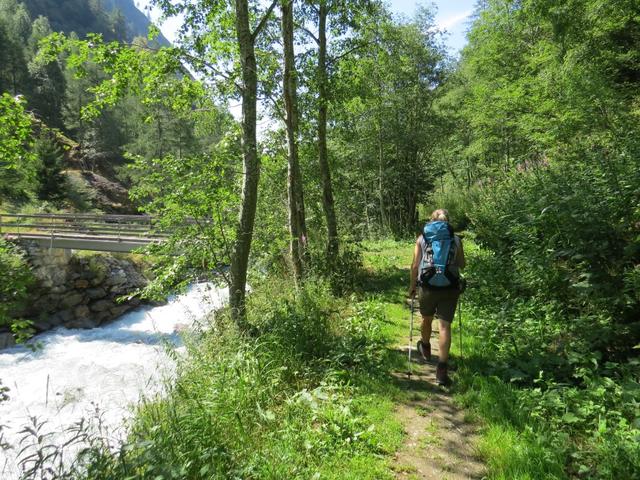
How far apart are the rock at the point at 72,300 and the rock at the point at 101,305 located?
55 centimetres

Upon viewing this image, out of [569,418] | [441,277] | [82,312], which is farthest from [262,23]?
[82,312]

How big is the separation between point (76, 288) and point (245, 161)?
14.6 metres

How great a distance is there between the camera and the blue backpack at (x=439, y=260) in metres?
3.90

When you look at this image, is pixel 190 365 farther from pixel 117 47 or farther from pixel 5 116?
pixel 117 47

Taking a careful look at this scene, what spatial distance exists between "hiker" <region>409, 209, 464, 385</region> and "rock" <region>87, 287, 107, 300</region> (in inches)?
626

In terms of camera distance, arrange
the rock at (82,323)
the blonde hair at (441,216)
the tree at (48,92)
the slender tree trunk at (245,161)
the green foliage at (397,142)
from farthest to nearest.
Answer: the tree at (48,92)
the green foliage at (397,142)
the rock at (82,323)
the slender tree trunk at (245,161)
the blonde hair at (441,216)

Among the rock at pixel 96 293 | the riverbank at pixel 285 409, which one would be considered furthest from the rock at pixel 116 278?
the riverbank at pixel 285 409

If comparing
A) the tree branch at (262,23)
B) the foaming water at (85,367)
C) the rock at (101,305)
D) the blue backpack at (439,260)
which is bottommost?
the foaming water at (85,367)

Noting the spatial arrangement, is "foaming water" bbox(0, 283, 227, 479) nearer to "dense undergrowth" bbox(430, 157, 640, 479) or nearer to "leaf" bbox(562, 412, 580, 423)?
"dense undergrowth" bbox(430, 157, 640, 479)

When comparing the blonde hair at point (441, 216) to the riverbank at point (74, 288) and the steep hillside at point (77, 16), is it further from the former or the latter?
the steep hillside at point (77, 16)

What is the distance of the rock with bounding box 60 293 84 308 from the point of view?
15.1 m

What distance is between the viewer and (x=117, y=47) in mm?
4836

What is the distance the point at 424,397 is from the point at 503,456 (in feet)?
3.59

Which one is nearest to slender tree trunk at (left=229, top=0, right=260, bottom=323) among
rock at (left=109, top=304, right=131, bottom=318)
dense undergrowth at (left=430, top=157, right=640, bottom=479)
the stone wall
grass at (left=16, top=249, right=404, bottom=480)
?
grass at (left=16, top=249, right=404, bottom=480)
